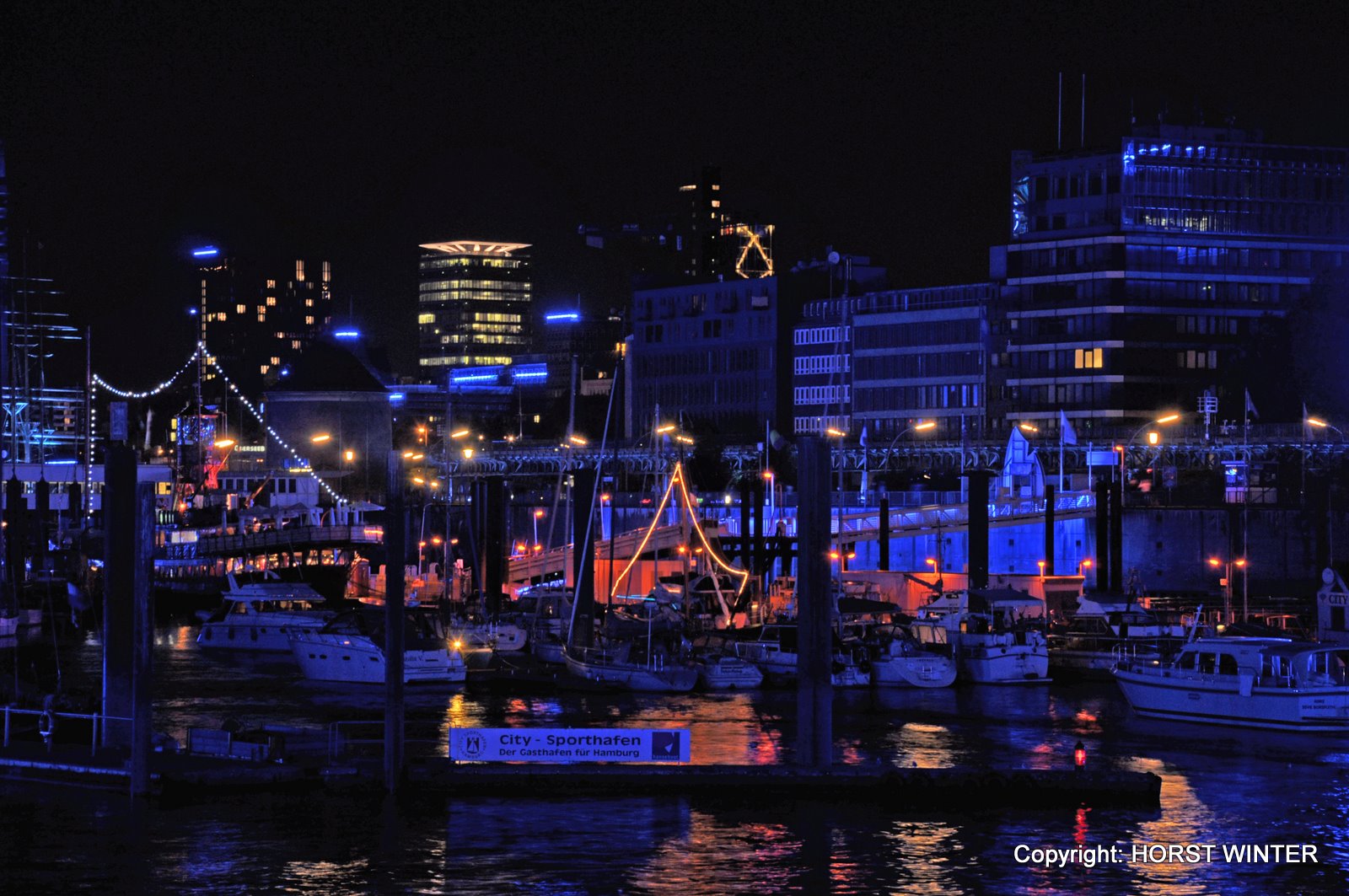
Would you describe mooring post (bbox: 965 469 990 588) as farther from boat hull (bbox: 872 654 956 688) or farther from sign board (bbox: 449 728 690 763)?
sign board (bbox: 449 728 690 763)

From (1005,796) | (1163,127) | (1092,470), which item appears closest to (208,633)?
(1005,796)

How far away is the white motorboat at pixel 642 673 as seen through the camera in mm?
70438

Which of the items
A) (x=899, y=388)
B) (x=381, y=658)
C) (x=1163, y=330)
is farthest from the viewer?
(x=899, y=388)

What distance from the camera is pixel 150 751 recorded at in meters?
45.2

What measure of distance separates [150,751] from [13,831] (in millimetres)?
3040

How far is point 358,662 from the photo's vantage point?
75.2m

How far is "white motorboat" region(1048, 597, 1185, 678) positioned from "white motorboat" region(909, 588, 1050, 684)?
118cm

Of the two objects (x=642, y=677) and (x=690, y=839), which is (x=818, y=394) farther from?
(x=690, y=839)

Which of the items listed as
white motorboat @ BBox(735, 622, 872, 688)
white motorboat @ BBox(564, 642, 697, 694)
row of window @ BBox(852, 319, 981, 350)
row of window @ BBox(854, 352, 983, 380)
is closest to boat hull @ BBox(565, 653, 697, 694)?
white motorboat @ BBox(564, 642, 697, 694)

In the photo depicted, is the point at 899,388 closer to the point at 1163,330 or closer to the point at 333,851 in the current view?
the point at 1163,330

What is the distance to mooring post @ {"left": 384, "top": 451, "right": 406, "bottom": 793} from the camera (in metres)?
44.9

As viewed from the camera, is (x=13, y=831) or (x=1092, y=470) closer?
(x=13, y=831)

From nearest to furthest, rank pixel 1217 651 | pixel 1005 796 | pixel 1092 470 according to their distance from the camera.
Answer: pixel 1005 796 → pixel 1217 651 → pixel 1092 470

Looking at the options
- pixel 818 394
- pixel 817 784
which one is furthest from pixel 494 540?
pixel 818 394
